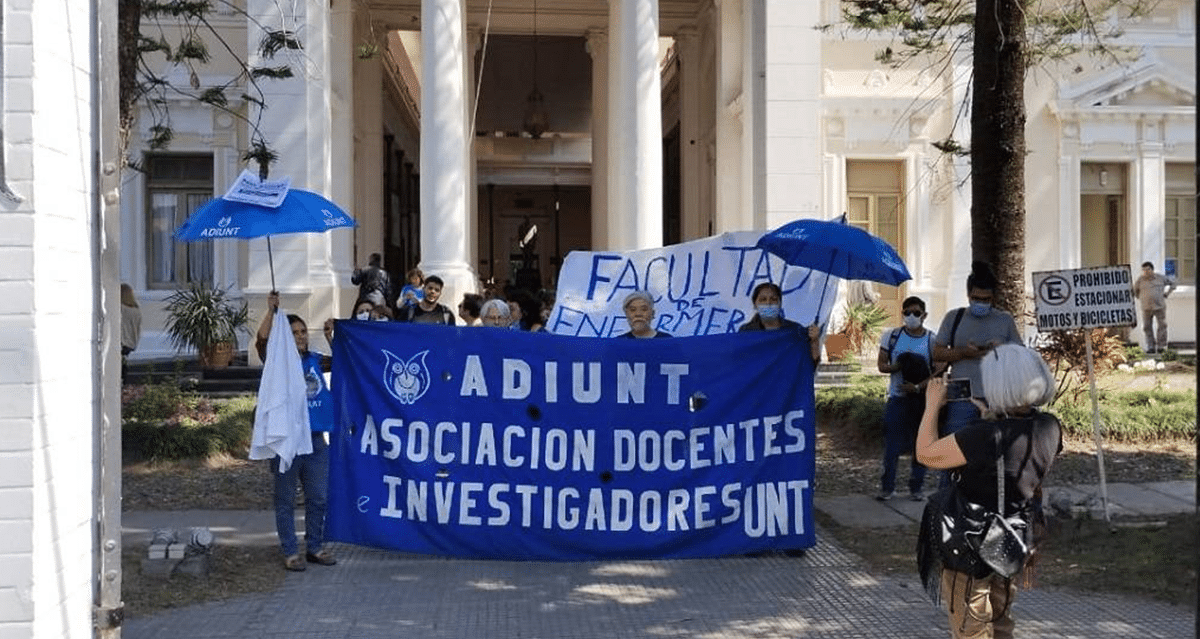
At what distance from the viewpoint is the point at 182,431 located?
12.9 m

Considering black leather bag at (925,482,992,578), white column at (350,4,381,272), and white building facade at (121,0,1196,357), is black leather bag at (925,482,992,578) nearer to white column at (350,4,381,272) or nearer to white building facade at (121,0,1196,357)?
white building facade at (121,0,1196,357)

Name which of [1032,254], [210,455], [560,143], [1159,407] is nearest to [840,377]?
[1159,407]

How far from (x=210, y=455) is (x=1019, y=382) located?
9.85m

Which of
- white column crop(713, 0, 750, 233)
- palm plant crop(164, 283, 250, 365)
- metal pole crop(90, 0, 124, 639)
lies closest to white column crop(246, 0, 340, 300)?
palm plant crop(164, 283, 250, 365)

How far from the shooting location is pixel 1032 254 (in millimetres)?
24484

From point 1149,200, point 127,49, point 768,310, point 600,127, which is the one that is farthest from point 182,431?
point 1149,200

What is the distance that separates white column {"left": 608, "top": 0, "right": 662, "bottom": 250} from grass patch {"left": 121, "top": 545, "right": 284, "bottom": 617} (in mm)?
12247

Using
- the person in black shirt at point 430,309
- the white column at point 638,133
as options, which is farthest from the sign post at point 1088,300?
the white column at point 638,133

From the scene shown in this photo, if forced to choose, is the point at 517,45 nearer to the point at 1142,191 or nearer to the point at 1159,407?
the point at 1142,191

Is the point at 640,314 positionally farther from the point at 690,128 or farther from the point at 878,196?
the point at 690,128

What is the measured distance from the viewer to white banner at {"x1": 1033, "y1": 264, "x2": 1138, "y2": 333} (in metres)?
9.31

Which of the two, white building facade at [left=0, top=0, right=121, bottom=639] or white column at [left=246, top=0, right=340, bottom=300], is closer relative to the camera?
white building facade at [left=0, top=0, right=121, bottom=639]

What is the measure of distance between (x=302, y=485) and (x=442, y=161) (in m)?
12.7

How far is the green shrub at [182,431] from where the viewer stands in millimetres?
12750
